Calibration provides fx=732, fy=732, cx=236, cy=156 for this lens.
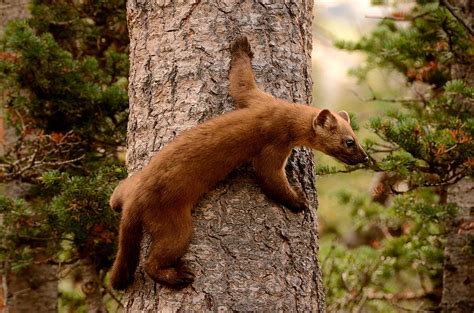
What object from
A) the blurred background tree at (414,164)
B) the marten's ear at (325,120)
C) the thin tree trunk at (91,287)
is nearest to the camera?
the marten's ear at (325,120)

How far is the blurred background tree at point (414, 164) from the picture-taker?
5.22 m

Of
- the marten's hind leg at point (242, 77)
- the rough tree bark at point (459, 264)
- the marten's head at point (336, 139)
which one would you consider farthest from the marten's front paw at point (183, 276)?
the rough tree bark at point (459, 264)

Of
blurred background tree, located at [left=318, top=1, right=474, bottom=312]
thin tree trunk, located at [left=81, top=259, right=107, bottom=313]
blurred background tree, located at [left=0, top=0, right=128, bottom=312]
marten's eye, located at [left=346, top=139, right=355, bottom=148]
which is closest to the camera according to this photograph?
marten's eye, located at [left=346, top=139, right=355, bottom=148]

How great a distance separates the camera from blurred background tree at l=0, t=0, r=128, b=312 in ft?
15.9

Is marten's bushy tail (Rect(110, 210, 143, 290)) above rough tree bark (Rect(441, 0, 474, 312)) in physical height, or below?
above

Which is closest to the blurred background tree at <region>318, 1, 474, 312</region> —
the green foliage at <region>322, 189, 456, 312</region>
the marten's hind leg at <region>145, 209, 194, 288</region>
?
the green foliage at <region>322, 189, 456, 312</region>

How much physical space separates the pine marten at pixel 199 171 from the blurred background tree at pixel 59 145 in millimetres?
1441

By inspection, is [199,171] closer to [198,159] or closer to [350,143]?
[198,159]

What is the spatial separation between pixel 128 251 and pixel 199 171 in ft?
1.51

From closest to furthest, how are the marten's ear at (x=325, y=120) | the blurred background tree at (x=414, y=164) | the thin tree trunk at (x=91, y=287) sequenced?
the marten's ear at (x=325, y=120), the blurred background tree at (x=414, y=164), the thin tree trunk at (x=91, y=287)

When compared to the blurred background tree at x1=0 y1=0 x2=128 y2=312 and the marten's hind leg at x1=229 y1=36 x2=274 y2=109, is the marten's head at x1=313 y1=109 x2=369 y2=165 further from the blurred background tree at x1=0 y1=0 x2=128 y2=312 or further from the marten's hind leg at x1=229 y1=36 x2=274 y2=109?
the blurred background tree at x1=0 y1=0 x2=128 y2=312

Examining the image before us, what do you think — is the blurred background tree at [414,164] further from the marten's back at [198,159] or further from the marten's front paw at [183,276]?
the marten's front paw at [183,276]

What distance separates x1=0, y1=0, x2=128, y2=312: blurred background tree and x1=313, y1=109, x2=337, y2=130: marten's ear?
5.31 feet

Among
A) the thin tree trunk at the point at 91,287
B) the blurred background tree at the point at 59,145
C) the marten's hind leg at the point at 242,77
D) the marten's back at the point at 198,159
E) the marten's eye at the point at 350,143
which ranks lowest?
the thin tree trunk at the point at 91,287
